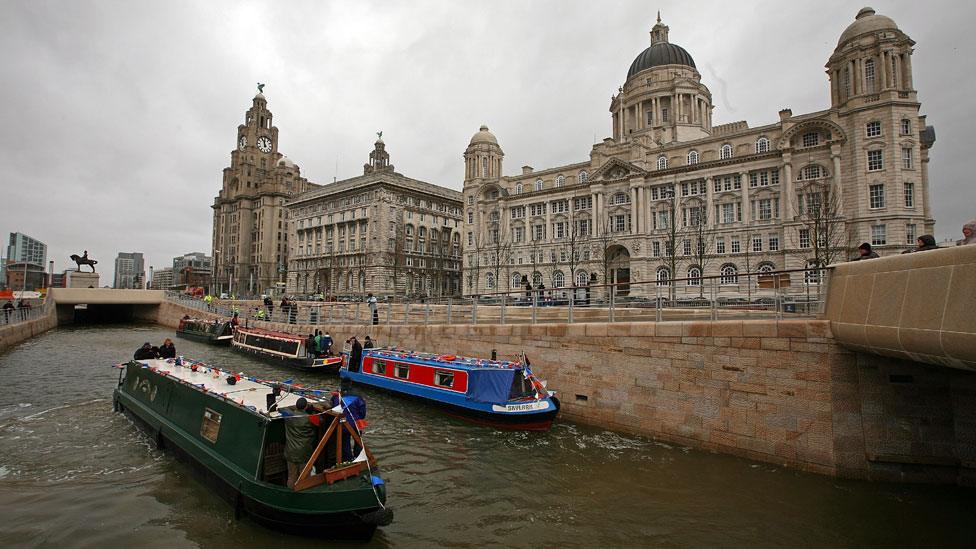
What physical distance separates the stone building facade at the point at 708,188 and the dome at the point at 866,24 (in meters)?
0.14

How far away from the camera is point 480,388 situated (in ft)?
46.0

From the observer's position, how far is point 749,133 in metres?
48.8

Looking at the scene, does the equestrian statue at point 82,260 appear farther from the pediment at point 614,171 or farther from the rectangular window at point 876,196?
the rectangular window at point 876,196

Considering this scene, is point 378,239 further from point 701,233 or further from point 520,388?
point 520,388

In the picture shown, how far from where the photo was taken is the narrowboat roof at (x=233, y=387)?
31.0 ft

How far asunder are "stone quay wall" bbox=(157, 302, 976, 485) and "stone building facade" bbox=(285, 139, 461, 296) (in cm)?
5888

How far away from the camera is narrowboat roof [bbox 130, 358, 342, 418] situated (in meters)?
9.44

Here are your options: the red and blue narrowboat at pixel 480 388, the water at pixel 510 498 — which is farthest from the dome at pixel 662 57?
the water at pixel 510 498

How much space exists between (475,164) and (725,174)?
108 feet

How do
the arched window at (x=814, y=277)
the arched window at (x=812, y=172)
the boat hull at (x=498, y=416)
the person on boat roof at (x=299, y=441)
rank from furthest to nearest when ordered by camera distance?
the arched window at (x=812, y=172) → the boat hull at (x=498, y=416) → the arched window at (x=814, y=277) → the person on boat roof at (x=299, y=441)

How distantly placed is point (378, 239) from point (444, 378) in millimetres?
61634

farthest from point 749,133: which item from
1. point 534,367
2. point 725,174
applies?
point 534,367

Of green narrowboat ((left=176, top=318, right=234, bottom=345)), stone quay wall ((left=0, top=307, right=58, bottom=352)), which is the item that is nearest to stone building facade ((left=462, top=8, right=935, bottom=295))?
green narrowboat ((left=176, top=318, right=234, bottom=345))

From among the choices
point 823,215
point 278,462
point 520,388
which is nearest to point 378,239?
point 823,215
